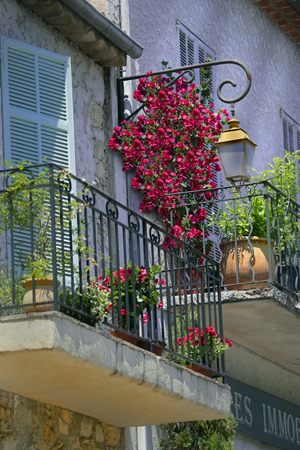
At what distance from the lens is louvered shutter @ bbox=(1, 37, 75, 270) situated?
300 inches

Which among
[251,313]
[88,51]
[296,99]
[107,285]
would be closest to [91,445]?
[107,285]

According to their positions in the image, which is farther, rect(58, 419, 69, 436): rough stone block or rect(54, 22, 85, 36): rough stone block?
rect(54, 22, 85, 36): rough stone block

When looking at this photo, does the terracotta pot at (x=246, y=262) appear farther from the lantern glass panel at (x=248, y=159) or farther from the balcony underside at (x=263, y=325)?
the lantern glass panel at (x=248, y=159)

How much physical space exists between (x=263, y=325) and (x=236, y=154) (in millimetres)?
2135

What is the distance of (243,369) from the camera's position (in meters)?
10.9

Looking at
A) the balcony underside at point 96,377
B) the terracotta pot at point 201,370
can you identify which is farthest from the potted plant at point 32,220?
the terracotta pot at point 201,370

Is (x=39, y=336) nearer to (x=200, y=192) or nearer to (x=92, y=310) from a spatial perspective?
(x=92, y=310)

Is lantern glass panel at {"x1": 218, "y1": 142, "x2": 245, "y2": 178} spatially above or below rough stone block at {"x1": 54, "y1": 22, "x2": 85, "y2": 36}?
below

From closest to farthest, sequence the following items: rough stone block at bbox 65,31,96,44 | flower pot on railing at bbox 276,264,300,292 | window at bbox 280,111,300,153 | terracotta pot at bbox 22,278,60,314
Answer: terracotta pot at bbox 22,278,60,314
rough stone block at bbox 65,31,96,44
flower pot on railing at bbox 276,264,300,292
window at bbox 280,111,300,153

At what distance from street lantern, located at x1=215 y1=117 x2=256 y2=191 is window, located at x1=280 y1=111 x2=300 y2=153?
5.35 meters

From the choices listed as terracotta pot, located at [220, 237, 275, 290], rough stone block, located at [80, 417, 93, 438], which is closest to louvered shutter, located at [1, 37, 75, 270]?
terracotta pot, located at [220, 237, 275, 290]

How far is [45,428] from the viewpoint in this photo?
23.3 feet

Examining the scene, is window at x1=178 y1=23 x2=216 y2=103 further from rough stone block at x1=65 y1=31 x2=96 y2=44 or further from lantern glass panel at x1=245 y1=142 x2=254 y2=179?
lantern glass panel at x1=245 y1=142 x2=254 y2=179

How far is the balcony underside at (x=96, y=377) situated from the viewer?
5.45 meters
